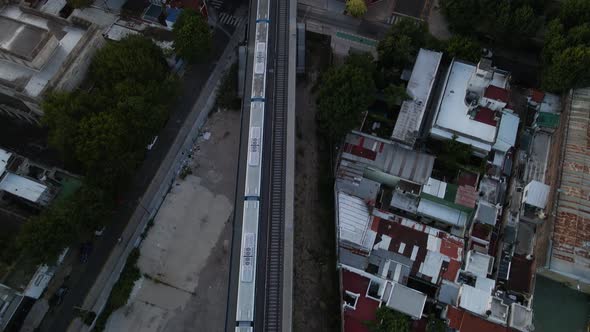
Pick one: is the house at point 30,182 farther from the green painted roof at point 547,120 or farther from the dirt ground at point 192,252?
the green painted roof at point 547,120

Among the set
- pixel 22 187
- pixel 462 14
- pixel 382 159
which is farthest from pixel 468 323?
pixel 22 187

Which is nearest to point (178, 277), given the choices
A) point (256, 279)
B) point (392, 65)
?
point (256, 279)

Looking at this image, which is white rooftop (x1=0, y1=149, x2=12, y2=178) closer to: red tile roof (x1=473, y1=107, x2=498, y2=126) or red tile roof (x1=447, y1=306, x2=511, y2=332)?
red tile roof (x1=447, y1=306, x2=511, y2=332)

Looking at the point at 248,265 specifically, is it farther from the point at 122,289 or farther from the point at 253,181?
the point at 122,289

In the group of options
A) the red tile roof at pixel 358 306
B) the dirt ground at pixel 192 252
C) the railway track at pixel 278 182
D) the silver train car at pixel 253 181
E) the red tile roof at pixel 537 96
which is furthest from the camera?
Answer: the red tile roof at pixel 537 96

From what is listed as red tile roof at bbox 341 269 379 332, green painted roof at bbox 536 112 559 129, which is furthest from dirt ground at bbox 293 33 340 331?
green painted roof at bbox 536 112 559 129

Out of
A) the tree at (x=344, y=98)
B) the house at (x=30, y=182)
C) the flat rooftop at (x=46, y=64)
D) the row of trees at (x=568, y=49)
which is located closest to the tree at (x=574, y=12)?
the row of trees at (x=568, y=49)

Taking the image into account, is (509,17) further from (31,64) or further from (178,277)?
(31,64)
